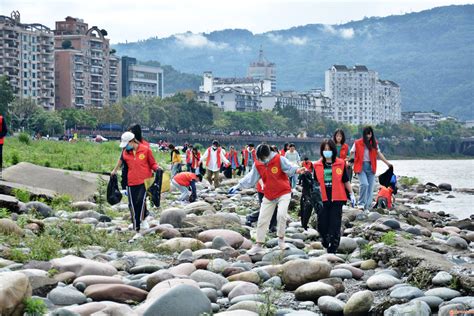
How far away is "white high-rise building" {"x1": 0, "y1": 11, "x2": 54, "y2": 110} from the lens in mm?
135875

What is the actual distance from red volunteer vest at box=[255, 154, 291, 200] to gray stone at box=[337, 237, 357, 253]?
1068 millimetres

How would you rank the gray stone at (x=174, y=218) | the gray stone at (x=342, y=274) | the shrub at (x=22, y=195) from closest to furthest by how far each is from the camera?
the gray stone at (x=342, y=274) < the gray stone at (x=174, y=218) < the shrub at (x=22, y=195)

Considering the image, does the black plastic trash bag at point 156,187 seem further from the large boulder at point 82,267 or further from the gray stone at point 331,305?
the gray stone at point 331,305

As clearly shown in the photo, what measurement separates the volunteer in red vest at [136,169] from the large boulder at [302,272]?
4.14 meters

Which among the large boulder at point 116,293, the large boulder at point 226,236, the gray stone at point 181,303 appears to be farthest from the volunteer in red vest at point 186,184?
the gray stone at point 181,303

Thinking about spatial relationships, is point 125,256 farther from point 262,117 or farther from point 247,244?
point 262,117

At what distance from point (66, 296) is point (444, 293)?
3385 millimetres

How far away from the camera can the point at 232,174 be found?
37.1 meters

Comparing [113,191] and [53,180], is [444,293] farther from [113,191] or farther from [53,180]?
[53,180]

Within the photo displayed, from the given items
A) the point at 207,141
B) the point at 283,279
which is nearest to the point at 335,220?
the point at 283,279

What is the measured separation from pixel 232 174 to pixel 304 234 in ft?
75.1

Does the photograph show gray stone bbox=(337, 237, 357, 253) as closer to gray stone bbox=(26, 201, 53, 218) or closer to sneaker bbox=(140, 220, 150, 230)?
A: sneaker bbox=(140, 220, 150, 230)

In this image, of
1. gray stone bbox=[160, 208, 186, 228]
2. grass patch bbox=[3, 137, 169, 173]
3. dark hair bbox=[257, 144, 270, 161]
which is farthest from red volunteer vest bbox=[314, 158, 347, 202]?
grass patch bbox=[3, 137, 169, 173]

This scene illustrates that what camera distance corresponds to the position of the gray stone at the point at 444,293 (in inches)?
350
